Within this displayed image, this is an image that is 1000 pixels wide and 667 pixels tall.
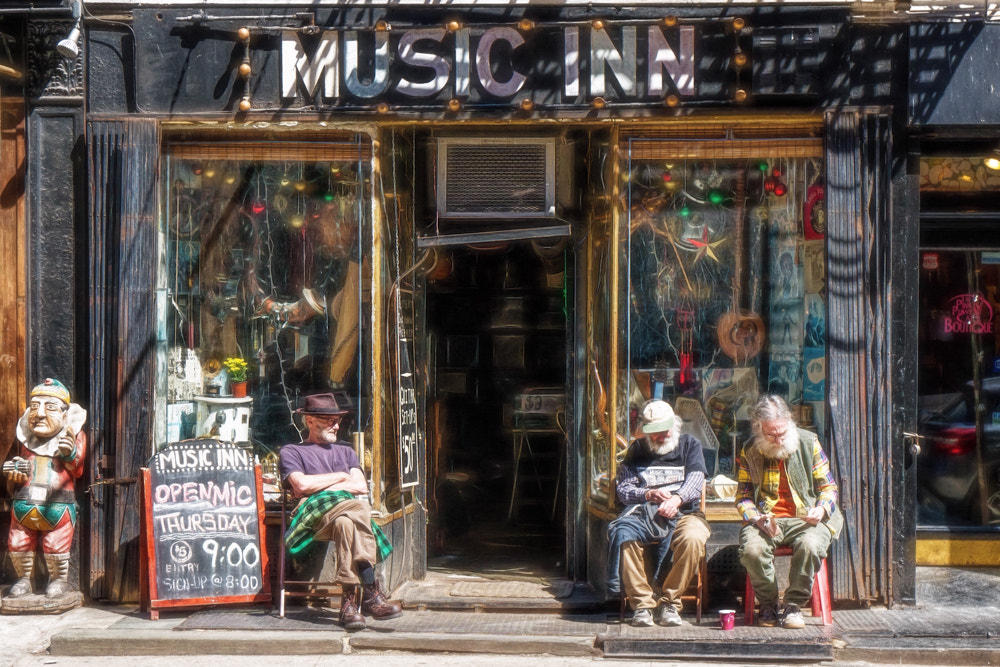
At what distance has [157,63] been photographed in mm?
7812

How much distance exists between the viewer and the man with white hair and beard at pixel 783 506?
687cm

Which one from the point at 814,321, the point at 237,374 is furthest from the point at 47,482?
the point at 814,321

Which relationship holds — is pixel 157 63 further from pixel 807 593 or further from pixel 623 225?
pixel 807 593

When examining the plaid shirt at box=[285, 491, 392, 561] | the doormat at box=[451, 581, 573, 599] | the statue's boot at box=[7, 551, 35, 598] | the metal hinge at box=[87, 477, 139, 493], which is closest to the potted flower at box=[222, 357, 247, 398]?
the metal hinge at box=[87, 477, 139, 493]

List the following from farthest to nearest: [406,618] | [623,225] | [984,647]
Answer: [623,225], [406,618], [984,647]

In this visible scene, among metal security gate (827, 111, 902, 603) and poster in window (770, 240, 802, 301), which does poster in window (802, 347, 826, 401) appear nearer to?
metal security gate (827, 111, 902, 603)

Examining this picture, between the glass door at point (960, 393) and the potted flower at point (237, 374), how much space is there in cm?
491

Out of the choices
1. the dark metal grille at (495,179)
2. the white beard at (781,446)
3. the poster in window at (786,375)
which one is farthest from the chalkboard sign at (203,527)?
the poster in window at (786,375)

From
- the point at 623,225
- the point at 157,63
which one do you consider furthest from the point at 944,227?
the point at 157,63

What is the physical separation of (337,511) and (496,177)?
2.68 metres

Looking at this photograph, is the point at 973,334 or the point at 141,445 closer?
the point at 141,445

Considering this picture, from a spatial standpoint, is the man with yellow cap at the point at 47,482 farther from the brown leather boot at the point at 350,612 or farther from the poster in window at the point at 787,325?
the poster in window at the point at 787,325

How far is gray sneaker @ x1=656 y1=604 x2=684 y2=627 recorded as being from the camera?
702cm

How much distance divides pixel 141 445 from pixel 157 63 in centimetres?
261
